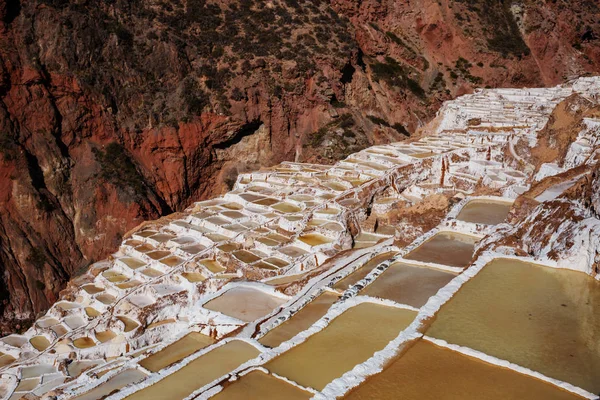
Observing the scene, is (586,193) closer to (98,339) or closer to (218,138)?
(98,339)

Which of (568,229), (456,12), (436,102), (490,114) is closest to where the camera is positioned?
(568,229)

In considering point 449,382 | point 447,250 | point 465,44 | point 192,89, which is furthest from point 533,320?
point 465,44

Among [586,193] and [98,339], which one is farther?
[98,339]

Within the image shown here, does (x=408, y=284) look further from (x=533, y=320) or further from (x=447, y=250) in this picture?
(x=533, y=320)

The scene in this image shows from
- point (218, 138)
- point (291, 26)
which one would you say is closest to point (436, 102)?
point (291, 26)

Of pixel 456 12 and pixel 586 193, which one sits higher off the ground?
pixel 456 12

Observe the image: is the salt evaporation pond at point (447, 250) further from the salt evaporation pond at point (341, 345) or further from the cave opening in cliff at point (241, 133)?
the cave opening in cliff at point (241, 133)
